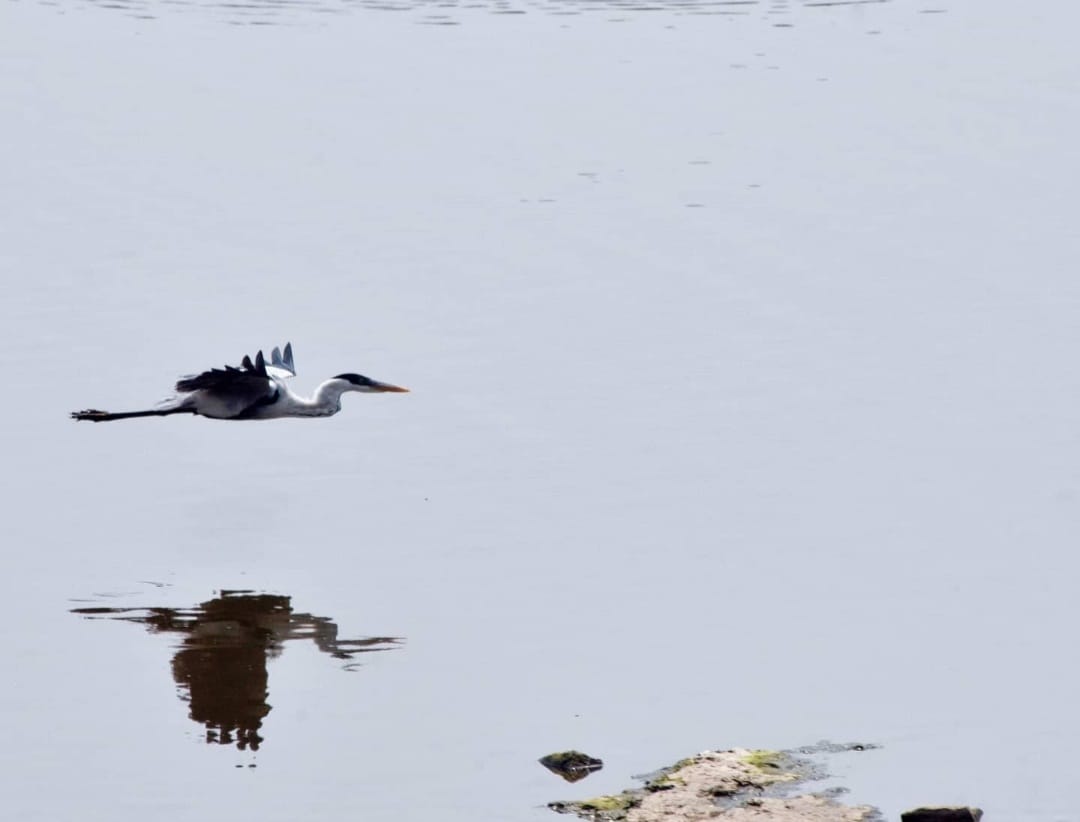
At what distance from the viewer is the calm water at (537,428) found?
13234 millimetres

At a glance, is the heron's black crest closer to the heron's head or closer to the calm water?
the heron's head

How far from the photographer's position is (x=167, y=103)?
117 ft

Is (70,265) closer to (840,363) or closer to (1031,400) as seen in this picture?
(840,363)

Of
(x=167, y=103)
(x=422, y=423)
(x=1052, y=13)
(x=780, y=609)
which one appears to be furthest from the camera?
(x=1052, y=13)

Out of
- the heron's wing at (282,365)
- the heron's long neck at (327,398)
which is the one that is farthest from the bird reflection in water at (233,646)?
the heron's wing at (282,365)

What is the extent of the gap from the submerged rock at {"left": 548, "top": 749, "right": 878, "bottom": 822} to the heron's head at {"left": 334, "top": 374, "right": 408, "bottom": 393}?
8.29m

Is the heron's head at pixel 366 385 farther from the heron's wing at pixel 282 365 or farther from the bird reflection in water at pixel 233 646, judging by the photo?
the bird reflection in water at pixel 233 646

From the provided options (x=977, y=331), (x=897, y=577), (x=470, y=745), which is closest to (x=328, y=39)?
(x=977, y=331)

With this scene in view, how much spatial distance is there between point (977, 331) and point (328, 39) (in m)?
20.4

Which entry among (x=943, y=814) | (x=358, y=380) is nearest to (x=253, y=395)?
(x=358, y=380)

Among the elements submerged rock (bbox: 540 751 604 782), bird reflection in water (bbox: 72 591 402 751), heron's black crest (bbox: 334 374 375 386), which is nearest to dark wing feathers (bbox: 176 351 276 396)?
heron's black crest (bbox: 334 374 375 386)

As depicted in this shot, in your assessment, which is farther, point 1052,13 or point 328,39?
point 1052,13

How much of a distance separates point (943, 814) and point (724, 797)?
1.29m

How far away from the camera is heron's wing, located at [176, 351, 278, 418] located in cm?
1848
